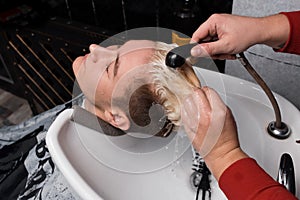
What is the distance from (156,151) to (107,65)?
0.26 meters

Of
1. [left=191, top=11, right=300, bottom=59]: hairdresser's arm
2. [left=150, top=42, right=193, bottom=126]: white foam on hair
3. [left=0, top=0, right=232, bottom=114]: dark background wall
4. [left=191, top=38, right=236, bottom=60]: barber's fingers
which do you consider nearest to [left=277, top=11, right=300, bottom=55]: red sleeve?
[left=191, top=11, right=300, bottom=59]: hairdresser's arm

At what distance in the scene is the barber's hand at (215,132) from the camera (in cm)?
62

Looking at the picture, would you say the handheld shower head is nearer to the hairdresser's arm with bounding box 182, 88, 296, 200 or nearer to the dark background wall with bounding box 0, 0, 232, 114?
the hairdresser's arm with bounding box 182, 88, 296, 200

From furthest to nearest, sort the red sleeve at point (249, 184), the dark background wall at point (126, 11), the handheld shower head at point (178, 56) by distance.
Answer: the dark background wall at point (126, 11)
the handheld shower head at point (178, 56)
the red sleeve at point (249, 184)

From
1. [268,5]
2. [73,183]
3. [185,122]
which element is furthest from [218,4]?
[73,183]

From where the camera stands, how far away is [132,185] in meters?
0.83

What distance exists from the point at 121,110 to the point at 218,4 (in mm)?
500

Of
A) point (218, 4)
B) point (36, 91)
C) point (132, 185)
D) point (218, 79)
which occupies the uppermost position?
point (218, 4)

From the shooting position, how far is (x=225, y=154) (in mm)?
630

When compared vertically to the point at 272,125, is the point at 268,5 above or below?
above

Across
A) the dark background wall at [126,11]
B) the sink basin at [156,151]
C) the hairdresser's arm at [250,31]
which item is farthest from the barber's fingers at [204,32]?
the dark background wall at [126,11]

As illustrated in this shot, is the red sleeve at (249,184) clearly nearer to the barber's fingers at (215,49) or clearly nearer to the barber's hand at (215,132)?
the barber's hand at (215,132)

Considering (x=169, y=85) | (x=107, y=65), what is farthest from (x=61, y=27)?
(x=169, y=85)

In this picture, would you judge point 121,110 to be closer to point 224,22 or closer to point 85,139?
point 85,139
